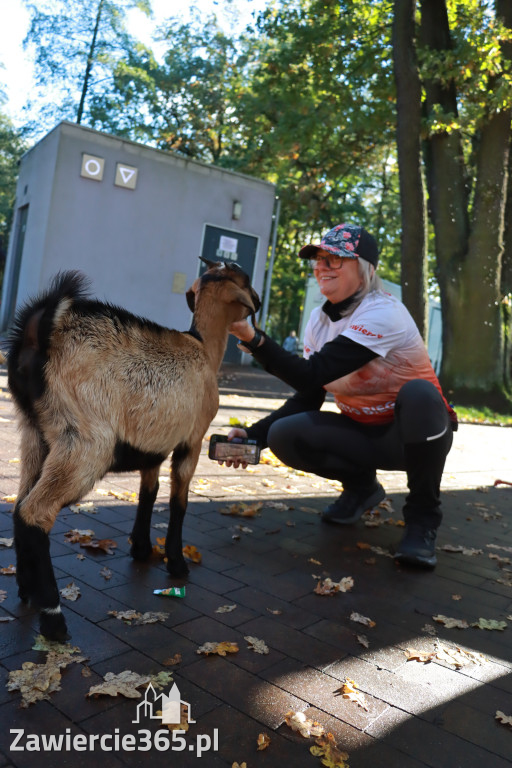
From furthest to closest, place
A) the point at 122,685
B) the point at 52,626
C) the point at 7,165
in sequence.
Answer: the point at 7,165
the point at 52,626
the point at 122,685

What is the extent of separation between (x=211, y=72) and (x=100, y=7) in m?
4.92

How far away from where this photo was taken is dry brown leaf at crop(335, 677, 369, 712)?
2375 mm

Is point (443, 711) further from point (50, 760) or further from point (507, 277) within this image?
point (507, 277)

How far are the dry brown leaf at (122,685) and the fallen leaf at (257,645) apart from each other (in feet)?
1.65

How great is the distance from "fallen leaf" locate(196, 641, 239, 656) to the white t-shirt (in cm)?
187

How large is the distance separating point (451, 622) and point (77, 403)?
2089 mm

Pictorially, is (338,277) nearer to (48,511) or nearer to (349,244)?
→ (349,244)

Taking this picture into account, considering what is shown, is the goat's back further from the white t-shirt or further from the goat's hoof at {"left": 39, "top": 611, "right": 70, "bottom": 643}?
the white t-shirt

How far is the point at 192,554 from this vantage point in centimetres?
368

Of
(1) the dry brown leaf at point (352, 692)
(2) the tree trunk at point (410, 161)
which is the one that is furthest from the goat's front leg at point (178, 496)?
(2) the tree trunk at point (410, 161)

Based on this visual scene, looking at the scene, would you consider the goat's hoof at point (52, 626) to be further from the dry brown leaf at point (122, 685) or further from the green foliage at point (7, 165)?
the green foliage at point (7, 165)

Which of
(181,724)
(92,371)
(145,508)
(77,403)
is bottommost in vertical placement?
(181,724)

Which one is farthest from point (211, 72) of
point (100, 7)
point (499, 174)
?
point (499, 174)

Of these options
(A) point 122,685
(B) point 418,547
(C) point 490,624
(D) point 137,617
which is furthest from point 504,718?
(B) point 418,547
